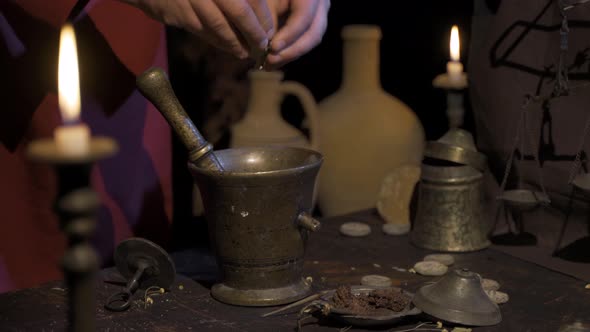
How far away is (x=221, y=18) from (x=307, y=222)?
416mm

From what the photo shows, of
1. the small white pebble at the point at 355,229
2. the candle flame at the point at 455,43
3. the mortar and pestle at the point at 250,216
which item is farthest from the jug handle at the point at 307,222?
the candle flame at the point at 455,43

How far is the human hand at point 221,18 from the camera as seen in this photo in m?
1.41

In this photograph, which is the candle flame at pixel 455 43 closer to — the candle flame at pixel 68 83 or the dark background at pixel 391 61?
the dark background at pixel 391 61

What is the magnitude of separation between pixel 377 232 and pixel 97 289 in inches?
28.1

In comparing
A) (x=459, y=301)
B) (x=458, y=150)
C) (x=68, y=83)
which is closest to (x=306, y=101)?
(x=458, y=150)

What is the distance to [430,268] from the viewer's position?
62.5 inches

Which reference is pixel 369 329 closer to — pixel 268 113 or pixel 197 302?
pixel 197 302

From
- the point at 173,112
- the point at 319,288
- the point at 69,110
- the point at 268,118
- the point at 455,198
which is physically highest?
the point at 69,110

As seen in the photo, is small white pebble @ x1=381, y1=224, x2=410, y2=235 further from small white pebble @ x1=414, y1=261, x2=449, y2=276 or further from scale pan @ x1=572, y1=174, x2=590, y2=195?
scale pan @ x1=572, y1=174, x2=590, y2=195

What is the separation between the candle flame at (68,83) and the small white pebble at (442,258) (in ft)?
4.03

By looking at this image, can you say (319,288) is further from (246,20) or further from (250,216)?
(246,20)

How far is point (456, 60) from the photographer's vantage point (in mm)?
1740

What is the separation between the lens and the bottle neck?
2316mm

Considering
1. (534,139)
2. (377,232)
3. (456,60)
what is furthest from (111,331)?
(534,139)
